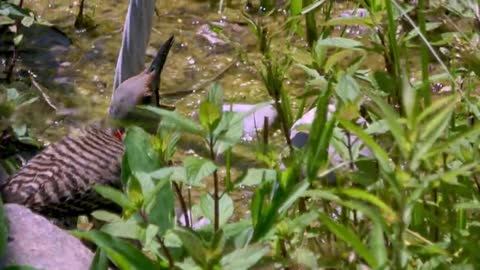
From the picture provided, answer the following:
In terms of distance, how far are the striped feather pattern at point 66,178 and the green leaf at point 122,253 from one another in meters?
1.92

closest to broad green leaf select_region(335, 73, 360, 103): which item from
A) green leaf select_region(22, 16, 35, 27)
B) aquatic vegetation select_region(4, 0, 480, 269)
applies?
aquatic vegetation select_region(4, 0, 480, 269)

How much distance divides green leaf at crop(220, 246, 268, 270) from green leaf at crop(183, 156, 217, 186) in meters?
0.14

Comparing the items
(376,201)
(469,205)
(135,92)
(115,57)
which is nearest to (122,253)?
(376,201)

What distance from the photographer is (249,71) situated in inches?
185

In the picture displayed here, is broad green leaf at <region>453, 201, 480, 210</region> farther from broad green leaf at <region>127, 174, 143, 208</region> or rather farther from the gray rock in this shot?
the gray rock

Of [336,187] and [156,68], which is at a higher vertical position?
[336,187]

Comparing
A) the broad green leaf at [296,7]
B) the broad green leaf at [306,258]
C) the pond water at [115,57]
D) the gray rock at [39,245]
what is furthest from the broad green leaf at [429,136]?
the pond water at [115,57]

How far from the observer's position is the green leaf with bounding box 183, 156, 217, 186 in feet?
5.53

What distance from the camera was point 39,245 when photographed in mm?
2404

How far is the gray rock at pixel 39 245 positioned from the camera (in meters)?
2.32

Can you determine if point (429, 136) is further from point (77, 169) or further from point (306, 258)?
point (77, 169)

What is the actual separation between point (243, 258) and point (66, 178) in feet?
7.42

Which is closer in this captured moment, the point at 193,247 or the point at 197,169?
the point at 193,247

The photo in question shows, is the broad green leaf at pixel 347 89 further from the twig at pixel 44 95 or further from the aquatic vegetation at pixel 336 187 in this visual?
the twig at pixel 44 95
